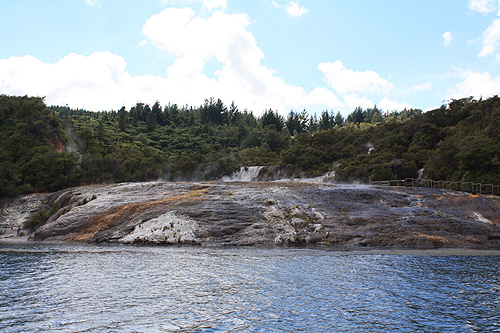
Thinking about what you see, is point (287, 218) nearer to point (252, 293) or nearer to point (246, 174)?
point (252, 293)

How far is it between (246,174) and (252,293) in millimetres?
60566

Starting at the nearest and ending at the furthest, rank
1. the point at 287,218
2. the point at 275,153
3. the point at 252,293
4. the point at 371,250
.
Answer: the point at 252,293, the point at 371,250, the point at 287,218, the point at 275,153

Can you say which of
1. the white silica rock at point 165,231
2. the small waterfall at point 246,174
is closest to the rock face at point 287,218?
the white silica rock at point 165,231

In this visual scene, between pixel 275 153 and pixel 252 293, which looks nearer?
pixel 252 293

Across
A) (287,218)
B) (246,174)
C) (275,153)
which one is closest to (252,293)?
(287,218)

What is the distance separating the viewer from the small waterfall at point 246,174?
7215 centimetres

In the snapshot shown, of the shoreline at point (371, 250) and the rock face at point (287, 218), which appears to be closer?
the shoreline at point (371, 250)

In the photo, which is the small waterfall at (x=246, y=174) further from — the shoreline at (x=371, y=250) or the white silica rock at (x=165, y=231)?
the shoreline at (x=371, y=250)

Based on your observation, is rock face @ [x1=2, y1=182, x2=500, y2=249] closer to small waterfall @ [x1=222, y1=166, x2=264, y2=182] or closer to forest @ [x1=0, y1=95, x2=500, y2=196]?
forest @ [x1=0, y1=95, x2=500, y2=196]

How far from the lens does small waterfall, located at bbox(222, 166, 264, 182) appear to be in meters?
72.2

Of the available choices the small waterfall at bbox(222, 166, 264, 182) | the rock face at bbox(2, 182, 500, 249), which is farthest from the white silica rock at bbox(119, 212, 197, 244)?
the small waterfall at bbox(222, 166, 264, 182)

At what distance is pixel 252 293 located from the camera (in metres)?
13.0

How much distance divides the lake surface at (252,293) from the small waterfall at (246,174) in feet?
168

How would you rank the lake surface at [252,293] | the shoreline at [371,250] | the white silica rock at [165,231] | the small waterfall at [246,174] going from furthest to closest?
the small waterfall at [246,174], the white silica rock at [165,231], the shoreline at [371,250], the lake surface at [252,293]
